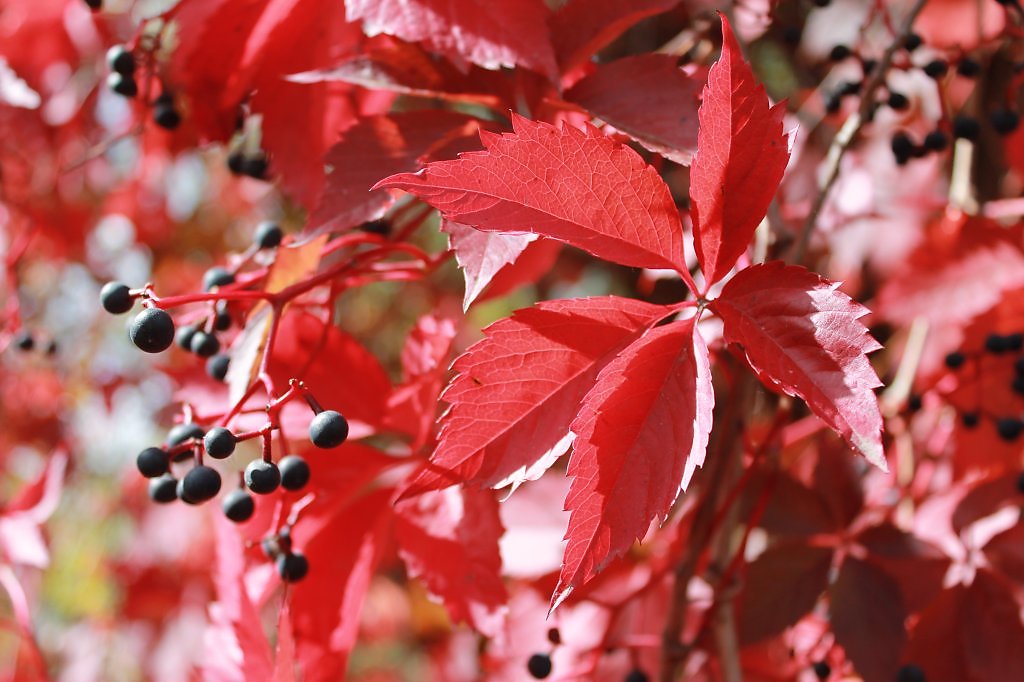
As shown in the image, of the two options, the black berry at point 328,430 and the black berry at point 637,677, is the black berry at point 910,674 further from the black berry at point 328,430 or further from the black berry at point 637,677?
the black berry at point 328,430

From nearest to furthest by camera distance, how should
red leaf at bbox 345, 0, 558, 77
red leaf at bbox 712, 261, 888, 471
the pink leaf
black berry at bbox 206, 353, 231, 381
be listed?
red leaf at bbox 712, 261, 888, 471 → the pink leaf → red leaf at bbox 345, 0, 558, 77 → black berry at bbox 206, 353, 231, 381

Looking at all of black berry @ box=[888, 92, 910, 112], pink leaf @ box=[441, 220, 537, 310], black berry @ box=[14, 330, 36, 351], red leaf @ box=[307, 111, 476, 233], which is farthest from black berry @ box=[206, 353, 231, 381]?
black berry @ box=[888, 92, 910, 112]

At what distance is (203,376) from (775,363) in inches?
24.9

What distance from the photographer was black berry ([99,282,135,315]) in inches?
30.0

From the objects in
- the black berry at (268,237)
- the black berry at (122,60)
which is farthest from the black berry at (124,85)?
the black berry at (268,237)

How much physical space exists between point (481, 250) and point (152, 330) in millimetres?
265

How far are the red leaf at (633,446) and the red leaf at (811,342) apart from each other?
0.04 meters

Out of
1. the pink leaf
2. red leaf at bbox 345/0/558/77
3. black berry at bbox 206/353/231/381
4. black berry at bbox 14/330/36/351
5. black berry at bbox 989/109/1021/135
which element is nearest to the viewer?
the pink leaf

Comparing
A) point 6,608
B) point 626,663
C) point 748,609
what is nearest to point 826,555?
point 748,609

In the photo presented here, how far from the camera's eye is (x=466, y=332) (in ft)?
9.10

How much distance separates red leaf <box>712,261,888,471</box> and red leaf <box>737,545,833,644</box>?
0.48 meters

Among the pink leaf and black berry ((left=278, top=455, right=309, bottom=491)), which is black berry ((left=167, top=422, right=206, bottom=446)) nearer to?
black berry ((left=278, top=455, right=309, bottom=491))

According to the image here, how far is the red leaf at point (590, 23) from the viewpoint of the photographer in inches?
31.5

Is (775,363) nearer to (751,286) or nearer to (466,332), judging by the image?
(751,286)
